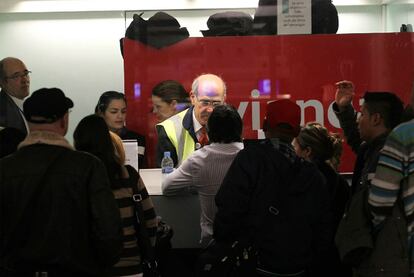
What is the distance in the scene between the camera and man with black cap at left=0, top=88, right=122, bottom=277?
2709 millimetres

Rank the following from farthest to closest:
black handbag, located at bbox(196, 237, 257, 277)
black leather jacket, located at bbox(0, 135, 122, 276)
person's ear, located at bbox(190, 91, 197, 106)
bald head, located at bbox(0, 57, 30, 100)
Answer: person's ear, located at bbox(190, 91, 197, 106), bald head, located at bbox(0, 57, 30, 100), black handbag, located at bbox(196, 237, 257, 277), black leather jacket, located at bbox(0, 135, 122, 276)

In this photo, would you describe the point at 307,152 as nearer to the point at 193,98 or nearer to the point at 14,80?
the point at 193,98

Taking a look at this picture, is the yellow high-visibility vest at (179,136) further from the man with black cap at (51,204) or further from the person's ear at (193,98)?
the man with black cap at (51,204)

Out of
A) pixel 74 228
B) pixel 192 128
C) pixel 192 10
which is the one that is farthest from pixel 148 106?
pixel 74 228

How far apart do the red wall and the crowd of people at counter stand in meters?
1.19

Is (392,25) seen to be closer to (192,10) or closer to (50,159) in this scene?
(192,10)

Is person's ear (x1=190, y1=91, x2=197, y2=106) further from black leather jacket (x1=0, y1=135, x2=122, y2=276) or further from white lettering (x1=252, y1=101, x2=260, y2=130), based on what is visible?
black leather jacket (x1=0, y1=135, x2=122, y2=276)

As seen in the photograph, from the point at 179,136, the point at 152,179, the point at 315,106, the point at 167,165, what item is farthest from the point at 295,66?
the point at 152,179

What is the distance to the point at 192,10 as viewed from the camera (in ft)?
18.5

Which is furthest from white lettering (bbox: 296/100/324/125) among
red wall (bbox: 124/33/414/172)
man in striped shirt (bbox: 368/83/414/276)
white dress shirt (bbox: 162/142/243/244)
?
man in striped shirt (bbox: 368/83/414/276)

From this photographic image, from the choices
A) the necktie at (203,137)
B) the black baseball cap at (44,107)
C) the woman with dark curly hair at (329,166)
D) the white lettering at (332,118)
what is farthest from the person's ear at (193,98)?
the black baseball cap at (44,107)

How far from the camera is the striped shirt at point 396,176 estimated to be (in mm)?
2844

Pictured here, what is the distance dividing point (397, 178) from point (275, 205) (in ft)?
2.03

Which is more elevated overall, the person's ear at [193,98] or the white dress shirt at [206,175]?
the person's ear at [193,98]
